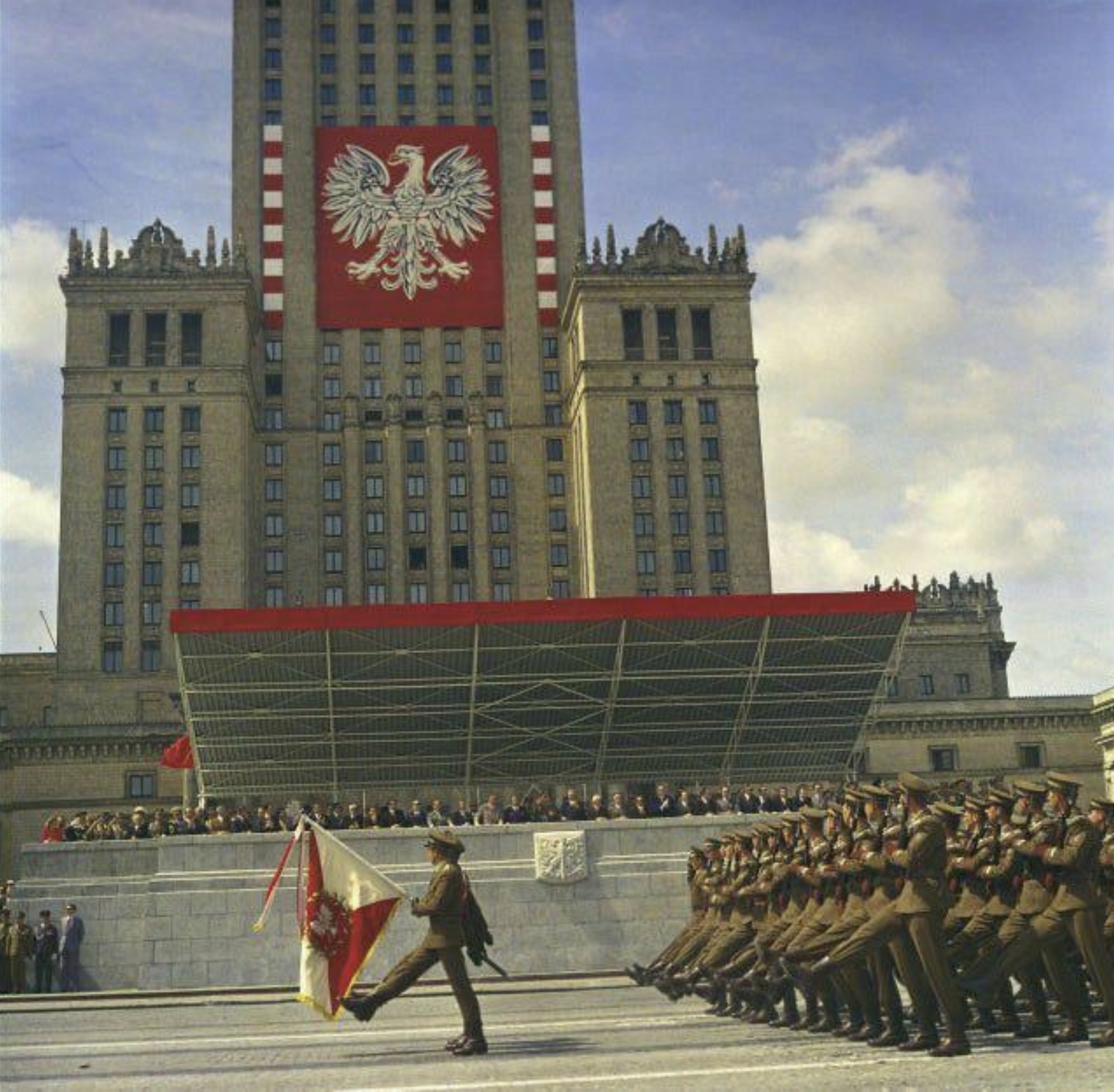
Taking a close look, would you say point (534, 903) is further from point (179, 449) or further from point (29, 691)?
point (29, 691)

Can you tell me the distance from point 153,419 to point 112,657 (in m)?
13.0

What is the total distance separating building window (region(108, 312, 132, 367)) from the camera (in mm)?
84938

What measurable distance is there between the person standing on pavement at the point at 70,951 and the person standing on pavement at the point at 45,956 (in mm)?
178

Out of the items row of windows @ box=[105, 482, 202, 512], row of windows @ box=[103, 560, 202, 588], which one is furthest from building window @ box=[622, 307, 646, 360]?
row of windows @ box=[103, 560, 202, 588]

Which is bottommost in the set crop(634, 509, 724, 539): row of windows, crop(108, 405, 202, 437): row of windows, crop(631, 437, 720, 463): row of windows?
crop(634, 509, 724, 539): row of windows

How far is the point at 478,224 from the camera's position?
298 feet

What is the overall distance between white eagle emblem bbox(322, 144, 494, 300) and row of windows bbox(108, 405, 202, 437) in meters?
12.7

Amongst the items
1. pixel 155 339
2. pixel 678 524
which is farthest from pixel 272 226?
Answer: pixel 678 524

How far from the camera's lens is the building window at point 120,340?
8494 centimetres

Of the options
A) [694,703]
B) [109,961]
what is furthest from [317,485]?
[109,961]

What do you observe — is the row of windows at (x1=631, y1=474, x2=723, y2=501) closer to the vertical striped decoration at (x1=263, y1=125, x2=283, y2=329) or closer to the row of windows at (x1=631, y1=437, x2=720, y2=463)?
the row of windows at (x1=631, y1=437, x2=720, y2=463)

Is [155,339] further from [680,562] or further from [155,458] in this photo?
[680,562]

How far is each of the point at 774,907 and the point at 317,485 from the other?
243 feet

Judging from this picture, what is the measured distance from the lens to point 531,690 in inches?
1833
